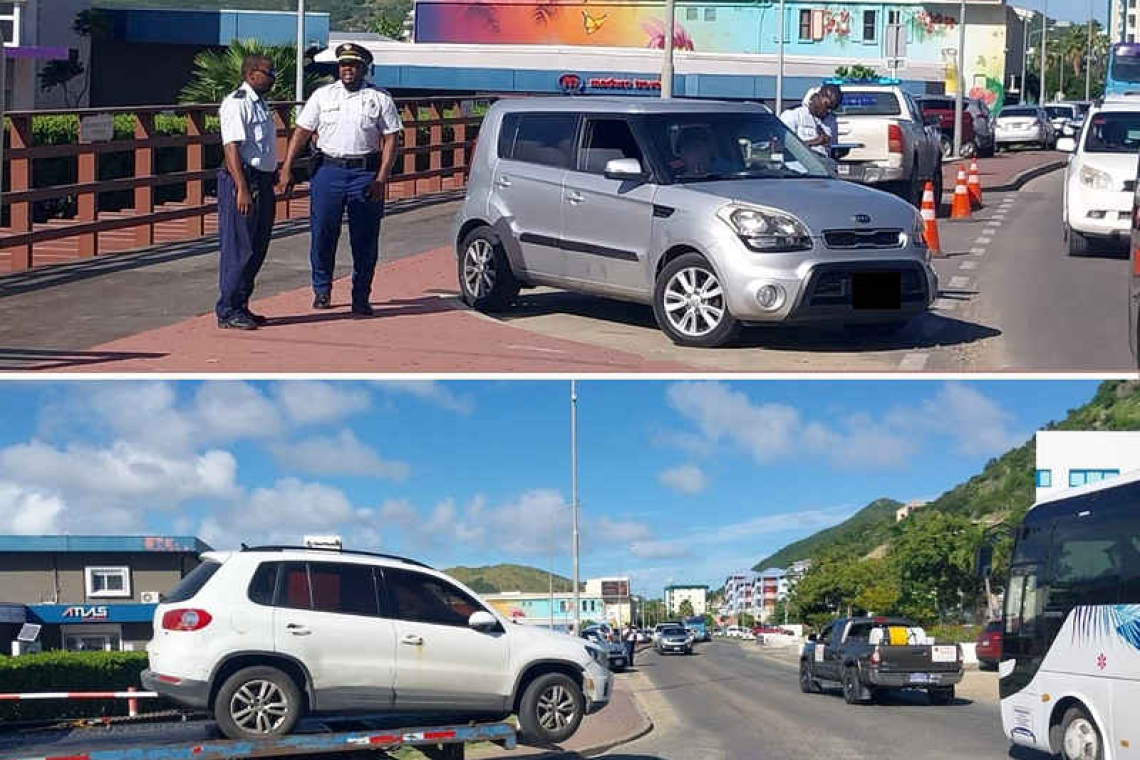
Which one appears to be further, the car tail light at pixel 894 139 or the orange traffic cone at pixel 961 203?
the orange traffic cone at pixel 961 203

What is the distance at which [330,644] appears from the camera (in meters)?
10.1

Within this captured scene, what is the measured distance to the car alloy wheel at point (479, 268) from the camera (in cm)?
1644

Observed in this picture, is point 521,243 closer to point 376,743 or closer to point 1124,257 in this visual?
point 376,743

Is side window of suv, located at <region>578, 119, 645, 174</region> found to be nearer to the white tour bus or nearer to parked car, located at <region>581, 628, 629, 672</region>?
the white tour bus

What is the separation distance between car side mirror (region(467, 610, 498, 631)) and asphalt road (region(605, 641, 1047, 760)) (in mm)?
4627

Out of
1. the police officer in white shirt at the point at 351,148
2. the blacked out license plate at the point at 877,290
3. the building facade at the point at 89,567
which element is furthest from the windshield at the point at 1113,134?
the building facade at the point at 89,567

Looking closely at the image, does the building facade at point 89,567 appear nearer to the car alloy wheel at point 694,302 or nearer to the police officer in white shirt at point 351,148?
the police officer in white shirt at point 351,148

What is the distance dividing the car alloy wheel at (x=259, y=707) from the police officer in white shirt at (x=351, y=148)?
6314mm

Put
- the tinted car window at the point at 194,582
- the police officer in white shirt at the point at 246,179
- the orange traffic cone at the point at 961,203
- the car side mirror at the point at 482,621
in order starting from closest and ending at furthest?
the tinted car window at the point at 194,582, the car side mirror at the point at 482,621, the police officer in white shirt at the point at 246,179, the orange traffic cone at the point at 961,203

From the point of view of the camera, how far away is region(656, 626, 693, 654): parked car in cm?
6219

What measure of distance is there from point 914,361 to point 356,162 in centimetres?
525

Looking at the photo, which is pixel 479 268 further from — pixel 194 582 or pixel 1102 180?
pixel 1102 180

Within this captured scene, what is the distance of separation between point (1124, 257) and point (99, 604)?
26.7 meters

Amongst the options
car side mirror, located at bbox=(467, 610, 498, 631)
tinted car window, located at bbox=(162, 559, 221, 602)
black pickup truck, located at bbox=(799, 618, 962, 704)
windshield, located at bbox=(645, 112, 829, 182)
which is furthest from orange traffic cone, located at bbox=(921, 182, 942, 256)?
tinted car window, located at bbox=(162, 559, 221, 602)
